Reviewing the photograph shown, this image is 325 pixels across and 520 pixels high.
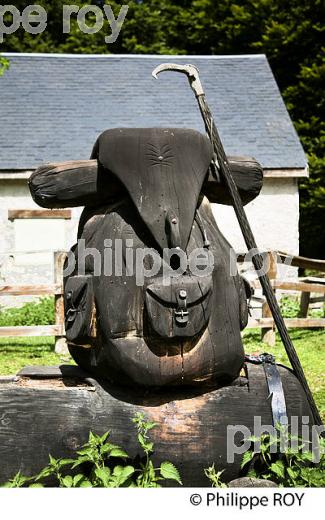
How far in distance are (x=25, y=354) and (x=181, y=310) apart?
17.6ft

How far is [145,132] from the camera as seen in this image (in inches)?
137

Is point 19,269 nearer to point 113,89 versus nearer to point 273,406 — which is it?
point 113,89

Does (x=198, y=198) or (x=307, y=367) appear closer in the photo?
(x=198, y=198)

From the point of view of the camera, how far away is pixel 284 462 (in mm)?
3303

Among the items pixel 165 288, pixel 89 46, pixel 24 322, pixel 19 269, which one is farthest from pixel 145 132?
pixel 89 46

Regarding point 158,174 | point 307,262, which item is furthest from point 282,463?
point 307,262

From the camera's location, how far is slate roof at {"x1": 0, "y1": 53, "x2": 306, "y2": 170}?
13539 mm

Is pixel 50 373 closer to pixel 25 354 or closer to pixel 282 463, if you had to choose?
Answer: pixel 282 463

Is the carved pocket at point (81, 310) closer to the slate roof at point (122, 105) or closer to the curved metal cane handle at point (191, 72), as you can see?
the curved metal cane handle at point (191, 72)

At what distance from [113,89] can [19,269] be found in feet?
14.6

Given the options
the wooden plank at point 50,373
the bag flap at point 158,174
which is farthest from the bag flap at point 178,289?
the wooden plank at point 50,373

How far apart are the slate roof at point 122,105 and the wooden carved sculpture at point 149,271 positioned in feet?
32.0

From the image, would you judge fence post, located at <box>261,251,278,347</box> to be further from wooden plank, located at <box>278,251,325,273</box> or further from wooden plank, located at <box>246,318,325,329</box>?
wooden plank, located at <box>278,251,325,273</box>
